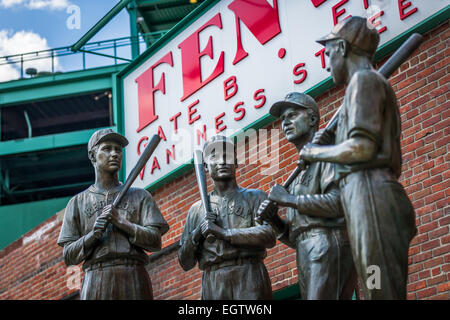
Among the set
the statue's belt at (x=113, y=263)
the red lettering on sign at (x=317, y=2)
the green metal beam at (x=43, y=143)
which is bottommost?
the statue's belt at (x=113, y=263)

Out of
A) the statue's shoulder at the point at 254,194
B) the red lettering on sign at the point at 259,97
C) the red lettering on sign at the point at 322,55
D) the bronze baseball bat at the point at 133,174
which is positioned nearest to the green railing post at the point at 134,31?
the red lettering on sign at the point at 259,97

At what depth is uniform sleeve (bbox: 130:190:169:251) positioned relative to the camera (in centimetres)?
627

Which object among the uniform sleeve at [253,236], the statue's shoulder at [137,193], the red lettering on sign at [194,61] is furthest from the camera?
the red lettering on sign at [194,61]

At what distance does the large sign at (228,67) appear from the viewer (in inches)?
382

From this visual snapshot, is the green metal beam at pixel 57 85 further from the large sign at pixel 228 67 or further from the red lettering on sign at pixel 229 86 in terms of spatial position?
the red lettering on sign at pixel 229 86

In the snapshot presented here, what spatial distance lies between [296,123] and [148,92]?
7164 millimetres

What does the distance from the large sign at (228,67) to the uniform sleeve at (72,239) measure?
166 inches

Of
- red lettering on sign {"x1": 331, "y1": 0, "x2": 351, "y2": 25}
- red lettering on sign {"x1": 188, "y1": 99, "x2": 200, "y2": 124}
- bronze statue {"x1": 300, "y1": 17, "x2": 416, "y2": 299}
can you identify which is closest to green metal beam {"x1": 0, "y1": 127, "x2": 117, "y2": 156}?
red lettering on sign {"x1": 188, "y1": 99, "x2": 200, "y2": 124}

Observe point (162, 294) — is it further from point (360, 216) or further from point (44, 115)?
point (44, 115)

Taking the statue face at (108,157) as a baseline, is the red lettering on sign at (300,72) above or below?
above

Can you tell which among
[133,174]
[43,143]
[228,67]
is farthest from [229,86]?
[43,143]

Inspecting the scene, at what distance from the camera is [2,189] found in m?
20.4

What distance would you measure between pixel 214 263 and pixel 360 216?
1770 millimetres

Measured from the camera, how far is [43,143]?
61.3ft
